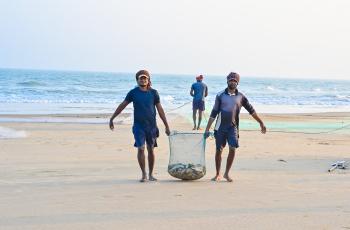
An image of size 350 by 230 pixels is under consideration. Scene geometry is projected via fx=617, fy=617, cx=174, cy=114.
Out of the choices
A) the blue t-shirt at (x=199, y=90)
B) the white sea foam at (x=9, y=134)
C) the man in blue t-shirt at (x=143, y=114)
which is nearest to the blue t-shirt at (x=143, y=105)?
the man in blue t-shirt at (x=143, y=114)

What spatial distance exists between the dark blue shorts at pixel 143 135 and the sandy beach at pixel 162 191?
1.83ft

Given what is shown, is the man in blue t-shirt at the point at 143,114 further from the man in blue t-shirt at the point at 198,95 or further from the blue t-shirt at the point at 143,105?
the man in blue t-shirt at the point at 198,95

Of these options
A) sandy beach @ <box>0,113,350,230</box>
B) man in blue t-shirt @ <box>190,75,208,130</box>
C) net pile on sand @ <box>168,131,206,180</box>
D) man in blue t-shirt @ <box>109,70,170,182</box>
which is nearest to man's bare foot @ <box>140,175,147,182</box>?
man in blue t-shirt @ <box>109,70,170,182</box>

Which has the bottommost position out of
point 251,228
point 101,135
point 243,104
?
point 101,135

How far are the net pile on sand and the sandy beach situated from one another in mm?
212

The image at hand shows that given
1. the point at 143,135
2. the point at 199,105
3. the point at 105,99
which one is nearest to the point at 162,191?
the point at 143,135

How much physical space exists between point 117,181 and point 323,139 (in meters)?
8.47

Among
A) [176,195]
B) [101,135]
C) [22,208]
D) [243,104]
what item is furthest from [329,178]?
[101,135]

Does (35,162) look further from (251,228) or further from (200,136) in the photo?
(251,228)

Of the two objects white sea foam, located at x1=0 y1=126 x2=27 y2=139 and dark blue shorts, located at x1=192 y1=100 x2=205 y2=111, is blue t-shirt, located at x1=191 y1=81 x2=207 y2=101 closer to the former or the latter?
dark blue shorts, located at x1=192 y1=100 x2=205 y2=111

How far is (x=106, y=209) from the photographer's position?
6324mm

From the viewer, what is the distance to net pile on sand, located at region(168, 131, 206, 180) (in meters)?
8.62

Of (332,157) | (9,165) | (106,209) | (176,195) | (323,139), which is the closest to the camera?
(106,209)

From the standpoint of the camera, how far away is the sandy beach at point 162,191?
5.81 metres
